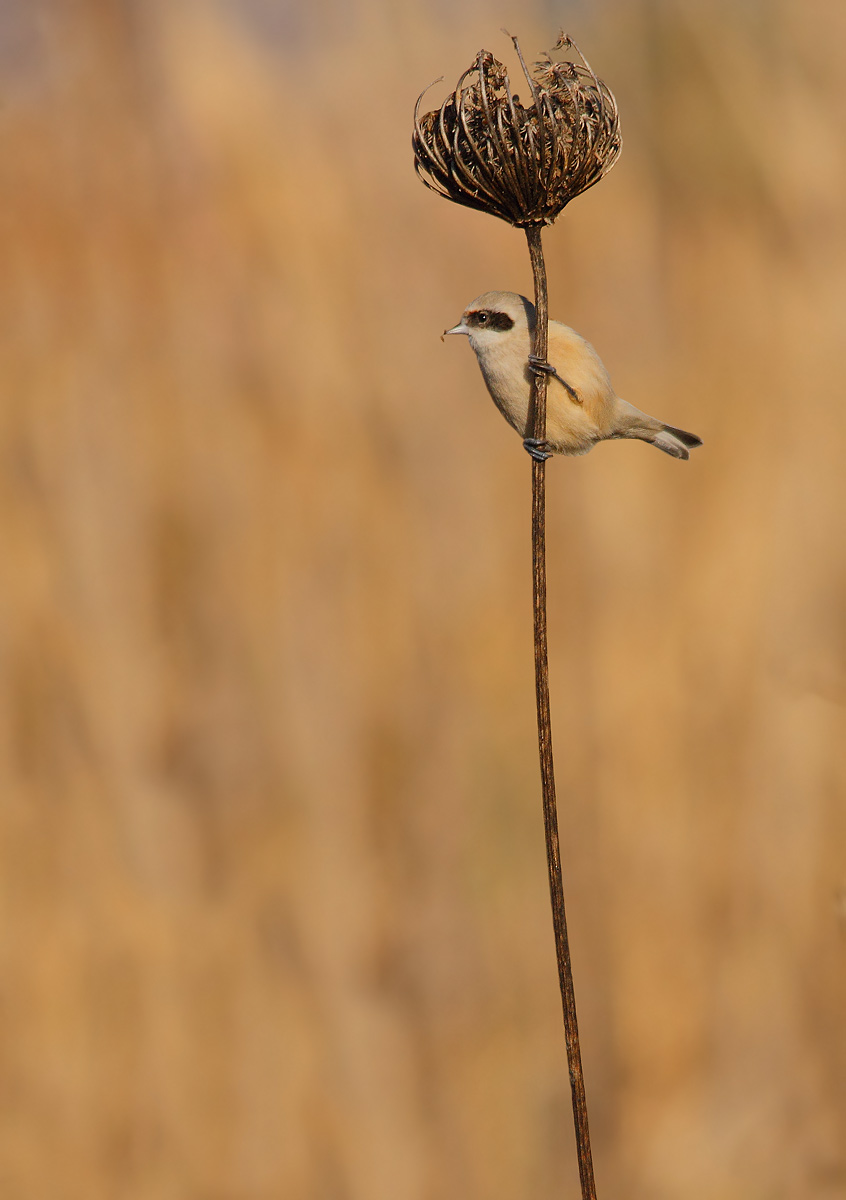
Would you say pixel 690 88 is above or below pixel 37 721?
above

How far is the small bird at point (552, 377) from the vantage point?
75 centimetres

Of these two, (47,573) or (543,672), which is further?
(47,573)

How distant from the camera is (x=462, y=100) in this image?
0.54 meters

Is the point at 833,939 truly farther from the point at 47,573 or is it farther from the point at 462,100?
the point at 462,100

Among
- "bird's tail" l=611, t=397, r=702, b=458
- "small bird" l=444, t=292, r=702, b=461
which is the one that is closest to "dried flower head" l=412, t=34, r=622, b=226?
"small bird" l=444, t=292, r=702, b=461

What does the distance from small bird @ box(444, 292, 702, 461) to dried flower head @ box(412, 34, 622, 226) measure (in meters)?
0.17

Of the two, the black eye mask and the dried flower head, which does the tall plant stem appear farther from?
the black eye mask

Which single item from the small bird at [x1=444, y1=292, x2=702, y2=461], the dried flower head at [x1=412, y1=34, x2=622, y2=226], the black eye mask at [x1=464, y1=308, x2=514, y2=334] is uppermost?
the dried flower head at [x1=412, y1=34, x2=622, y2=226]

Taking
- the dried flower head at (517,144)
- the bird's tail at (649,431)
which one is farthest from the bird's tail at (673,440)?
the dried flower head at (517,144)

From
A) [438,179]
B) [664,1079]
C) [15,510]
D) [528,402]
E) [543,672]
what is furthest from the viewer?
[664,1079]

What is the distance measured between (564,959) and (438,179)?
0.42m

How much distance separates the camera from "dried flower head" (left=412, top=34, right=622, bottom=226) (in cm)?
52

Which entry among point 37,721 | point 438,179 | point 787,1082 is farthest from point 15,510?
point 787,1082

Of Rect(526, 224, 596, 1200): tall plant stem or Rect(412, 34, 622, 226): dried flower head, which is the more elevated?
Rect(412, 34, 622, 226): dried flower head
